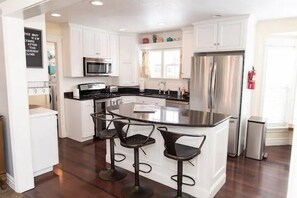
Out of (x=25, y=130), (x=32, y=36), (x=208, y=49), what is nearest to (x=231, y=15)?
(x=208, y=49)

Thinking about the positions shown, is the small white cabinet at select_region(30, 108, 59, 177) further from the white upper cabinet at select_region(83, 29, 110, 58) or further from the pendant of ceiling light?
the white upper cabinet at select_region(83, 29, 110, 58)

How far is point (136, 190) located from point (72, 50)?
320 centimetres

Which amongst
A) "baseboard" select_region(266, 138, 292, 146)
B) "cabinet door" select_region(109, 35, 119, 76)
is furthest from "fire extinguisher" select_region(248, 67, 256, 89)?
"cabinet door" select_region(109, 35, 119, 76)

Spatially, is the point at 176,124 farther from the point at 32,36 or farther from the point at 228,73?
the point at 32,36

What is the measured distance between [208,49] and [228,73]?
0.66 meters

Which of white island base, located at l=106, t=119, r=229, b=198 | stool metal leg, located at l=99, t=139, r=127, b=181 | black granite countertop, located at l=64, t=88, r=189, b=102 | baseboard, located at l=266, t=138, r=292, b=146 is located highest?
black granite countertop, located at l=64, t=88, r=189, b=102

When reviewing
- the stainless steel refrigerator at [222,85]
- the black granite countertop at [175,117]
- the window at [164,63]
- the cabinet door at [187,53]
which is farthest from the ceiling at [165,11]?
the black granite countertop at [175,117]

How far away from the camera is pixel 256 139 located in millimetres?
3820

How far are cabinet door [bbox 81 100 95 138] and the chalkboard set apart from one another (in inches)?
58.1

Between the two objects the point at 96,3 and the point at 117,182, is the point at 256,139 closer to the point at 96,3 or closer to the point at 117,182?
the point at 117,182

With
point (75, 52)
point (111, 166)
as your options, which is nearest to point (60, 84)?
point (75, 52)

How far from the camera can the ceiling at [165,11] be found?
3.03 m

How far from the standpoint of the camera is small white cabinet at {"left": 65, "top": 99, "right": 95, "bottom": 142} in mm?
4559

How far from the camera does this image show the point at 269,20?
13.3ft
